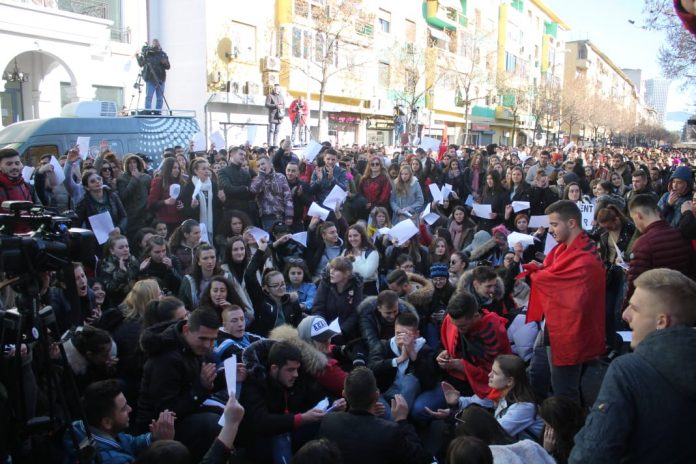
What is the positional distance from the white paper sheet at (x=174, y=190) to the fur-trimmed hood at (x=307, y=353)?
391 cm

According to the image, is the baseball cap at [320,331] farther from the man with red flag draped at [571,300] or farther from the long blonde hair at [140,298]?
the man with red flag draped at [571,300]

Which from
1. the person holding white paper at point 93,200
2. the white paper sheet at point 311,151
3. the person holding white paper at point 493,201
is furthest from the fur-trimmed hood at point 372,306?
the white paper sheet at point 311,151

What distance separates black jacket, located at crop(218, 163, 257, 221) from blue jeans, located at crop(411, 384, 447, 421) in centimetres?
456

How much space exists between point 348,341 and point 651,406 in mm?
3323

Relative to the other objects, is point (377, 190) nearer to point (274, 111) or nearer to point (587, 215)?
point (587, 215)

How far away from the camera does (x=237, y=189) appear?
8.30 meters

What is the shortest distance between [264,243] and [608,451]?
4642 mm

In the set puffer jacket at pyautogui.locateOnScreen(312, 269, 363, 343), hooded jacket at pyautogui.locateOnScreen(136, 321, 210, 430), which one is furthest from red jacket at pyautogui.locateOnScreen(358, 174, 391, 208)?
hooded jacket at pyautogui.locateOnScreen(136, 321, 210, 430)

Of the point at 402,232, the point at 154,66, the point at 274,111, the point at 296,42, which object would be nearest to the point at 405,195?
the point at 402,232

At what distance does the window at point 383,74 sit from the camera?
117 feet

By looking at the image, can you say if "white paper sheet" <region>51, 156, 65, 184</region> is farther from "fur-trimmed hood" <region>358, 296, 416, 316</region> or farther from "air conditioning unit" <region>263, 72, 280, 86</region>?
"air conditioning unit" <region>263, 72, 280, 86</region>

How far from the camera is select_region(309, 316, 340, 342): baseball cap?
14.6ft

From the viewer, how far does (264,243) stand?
6367 millimetres

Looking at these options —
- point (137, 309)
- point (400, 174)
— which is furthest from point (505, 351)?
point (400, 174)
